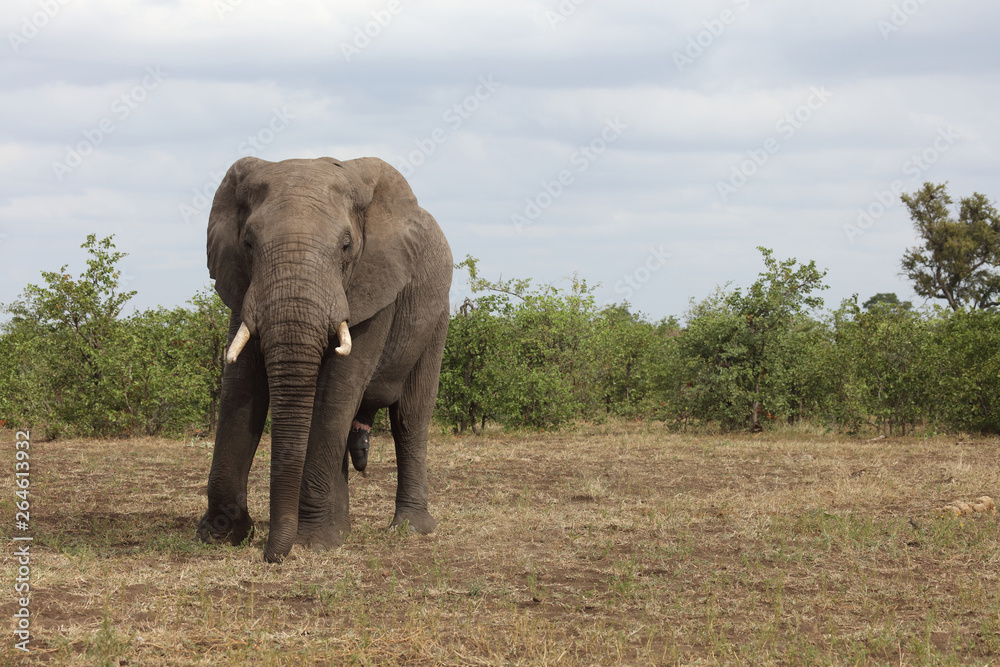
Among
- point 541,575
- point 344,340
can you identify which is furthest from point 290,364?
point 541,575

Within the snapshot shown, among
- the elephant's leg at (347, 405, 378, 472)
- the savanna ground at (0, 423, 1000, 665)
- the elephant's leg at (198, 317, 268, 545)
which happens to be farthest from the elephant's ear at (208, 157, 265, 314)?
the savanna ground at (0, 423, 1000, 665)

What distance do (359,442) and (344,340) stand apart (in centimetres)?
196

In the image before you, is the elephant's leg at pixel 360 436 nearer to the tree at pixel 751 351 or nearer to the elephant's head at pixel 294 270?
the elephant's head at pixel 294 270

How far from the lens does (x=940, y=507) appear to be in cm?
1023

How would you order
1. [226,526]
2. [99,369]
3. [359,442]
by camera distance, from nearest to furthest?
[226,526]
[359,442]
[99,369]

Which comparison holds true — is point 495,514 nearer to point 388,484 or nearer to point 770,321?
point 388,484

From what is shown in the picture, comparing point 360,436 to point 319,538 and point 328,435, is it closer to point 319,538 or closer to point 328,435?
point 328,435

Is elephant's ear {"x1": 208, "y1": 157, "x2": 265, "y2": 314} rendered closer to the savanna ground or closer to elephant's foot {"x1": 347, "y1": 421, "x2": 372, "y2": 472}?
elephant's foot {"x1": 347, "y1": 421, "x2": 372, "y2": 472}

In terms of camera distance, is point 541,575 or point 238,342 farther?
point 541,575

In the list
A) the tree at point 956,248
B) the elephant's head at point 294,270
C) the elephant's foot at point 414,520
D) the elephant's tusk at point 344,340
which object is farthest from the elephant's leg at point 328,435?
the tree at point 956,248

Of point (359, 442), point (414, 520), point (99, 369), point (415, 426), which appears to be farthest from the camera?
point (99, 369)

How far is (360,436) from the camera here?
354 inches

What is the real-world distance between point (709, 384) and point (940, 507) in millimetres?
8457

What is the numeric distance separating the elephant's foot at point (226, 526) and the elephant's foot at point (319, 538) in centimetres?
52
